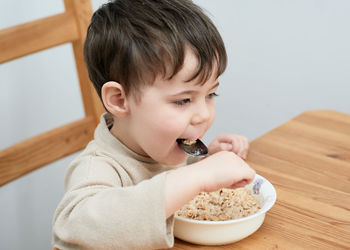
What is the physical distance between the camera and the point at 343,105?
2.13 meters

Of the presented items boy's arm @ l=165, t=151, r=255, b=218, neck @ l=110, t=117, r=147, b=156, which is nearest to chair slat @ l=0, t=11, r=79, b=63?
neck @ l=110, t=117, r=147, b=156

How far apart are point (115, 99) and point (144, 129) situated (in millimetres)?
78

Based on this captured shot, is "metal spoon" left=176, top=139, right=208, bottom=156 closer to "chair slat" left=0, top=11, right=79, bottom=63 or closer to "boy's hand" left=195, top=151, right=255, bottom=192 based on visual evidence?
"boy's hand" left=195, top=151, right=255, bottom=192

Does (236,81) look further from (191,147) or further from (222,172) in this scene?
(222,172)

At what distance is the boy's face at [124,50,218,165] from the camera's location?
89cm

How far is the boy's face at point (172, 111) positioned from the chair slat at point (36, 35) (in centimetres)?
36

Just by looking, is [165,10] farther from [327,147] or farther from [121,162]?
[327,147]

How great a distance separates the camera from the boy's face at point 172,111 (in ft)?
2.91

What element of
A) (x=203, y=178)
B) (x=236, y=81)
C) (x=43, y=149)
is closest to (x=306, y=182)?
(x=203, y=178)

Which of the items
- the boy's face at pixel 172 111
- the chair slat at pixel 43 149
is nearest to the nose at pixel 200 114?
the boy's face at pixel 172 111

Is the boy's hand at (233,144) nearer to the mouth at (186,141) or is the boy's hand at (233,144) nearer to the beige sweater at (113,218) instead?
the mouth at (186,141)

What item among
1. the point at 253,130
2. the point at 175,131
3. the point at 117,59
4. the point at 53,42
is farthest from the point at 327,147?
the point at 253,130

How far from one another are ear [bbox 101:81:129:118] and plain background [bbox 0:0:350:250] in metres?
0.77

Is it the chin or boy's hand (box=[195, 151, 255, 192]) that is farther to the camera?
the chin
